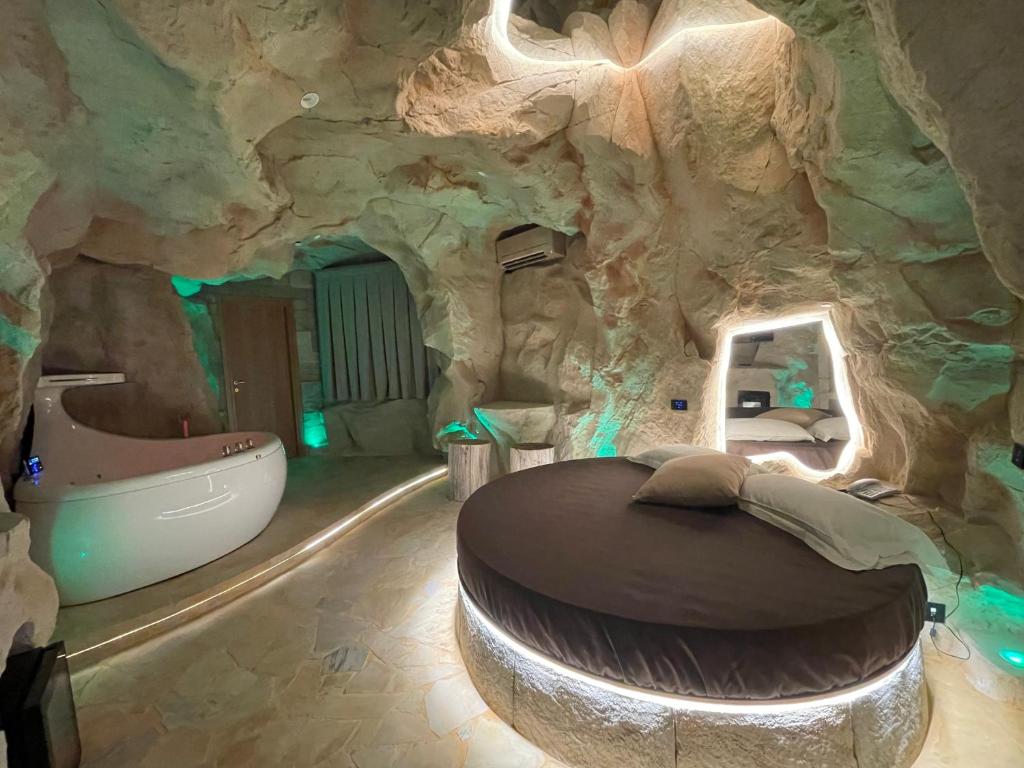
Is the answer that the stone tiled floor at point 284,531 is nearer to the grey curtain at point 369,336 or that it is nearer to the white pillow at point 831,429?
the grey curtain at point 369,336

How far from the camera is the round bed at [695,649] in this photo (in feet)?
4.51

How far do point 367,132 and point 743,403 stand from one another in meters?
3.40

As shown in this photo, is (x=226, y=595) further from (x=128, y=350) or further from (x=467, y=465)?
(x=128, y=350)

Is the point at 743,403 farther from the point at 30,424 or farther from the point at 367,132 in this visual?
the point at 30,424

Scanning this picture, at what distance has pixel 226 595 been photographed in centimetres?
262

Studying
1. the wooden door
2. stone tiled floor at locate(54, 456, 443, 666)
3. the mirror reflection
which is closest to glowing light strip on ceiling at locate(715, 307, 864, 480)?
the mirror reflection

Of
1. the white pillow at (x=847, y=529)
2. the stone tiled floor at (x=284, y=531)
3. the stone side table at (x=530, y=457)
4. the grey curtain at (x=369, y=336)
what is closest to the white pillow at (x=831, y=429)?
the white pillow at (x=847, y=529)

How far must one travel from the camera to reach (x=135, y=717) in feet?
6.02

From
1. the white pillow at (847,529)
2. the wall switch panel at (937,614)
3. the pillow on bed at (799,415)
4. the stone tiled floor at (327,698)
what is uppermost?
the pillow on bed at (799,415)

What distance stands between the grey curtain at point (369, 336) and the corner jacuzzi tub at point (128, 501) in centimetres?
241

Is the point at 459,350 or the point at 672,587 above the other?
the point at 459,350

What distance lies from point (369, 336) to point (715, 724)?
560cm

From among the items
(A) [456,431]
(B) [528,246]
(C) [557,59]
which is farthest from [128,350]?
(C) [557,59]

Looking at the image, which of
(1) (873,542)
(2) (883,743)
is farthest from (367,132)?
(2) (883,743)
